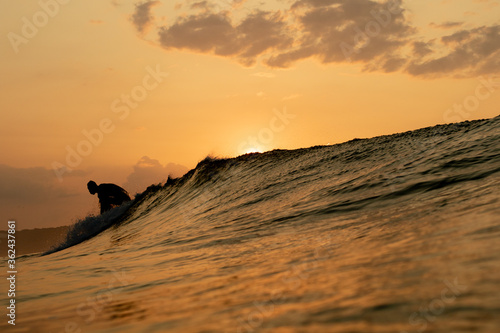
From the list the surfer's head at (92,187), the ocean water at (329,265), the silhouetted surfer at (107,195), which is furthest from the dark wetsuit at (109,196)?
the ocean water at (329,265)

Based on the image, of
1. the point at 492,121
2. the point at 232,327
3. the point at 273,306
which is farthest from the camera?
the point at 492,121

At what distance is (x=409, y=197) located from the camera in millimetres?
6617

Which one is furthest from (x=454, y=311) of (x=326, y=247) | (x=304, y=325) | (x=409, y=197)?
(x=409, y=197)

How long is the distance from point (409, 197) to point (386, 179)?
1803 millimetres

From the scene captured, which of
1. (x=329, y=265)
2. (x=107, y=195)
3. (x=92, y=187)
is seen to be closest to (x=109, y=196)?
(x=107, y=195)

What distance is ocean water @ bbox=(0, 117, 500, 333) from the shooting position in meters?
2.81

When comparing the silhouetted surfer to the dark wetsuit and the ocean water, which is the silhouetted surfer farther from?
the ocean water

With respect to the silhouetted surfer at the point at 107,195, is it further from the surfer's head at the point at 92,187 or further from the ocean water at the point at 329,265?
the ocean water at the point at 329,265

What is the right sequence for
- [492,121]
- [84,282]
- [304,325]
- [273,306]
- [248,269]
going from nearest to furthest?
[304,325] < [273,306] < [248,269] < [84,282] < [492,121]

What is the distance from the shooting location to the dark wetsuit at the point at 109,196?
22750mm

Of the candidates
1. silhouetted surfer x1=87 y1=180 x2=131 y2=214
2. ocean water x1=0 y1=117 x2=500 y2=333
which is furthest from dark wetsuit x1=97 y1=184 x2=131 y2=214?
ocean water x1=0 y1=117 x2=500 y2=333

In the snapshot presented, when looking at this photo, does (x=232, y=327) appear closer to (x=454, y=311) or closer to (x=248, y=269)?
(x=454, y=311)

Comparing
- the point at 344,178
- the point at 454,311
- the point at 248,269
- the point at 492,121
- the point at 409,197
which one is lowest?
the point at 454,311

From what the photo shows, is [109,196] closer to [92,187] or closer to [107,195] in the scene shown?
[107,195]
